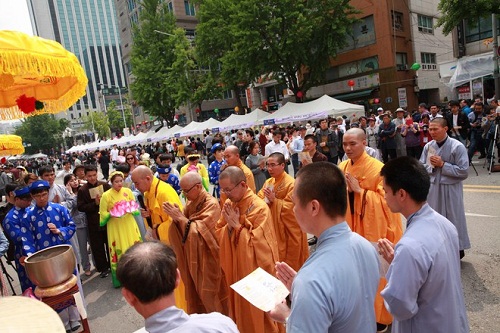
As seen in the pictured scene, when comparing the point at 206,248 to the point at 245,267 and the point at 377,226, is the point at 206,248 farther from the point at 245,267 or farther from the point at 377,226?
the point at 377,226

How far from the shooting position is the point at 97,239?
6.07m

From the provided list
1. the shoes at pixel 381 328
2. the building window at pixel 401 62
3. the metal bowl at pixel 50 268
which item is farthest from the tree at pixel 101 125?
the shoes at pixel 381 328

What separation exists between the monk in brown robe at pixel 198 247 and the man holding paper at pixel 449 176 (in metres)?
2.91

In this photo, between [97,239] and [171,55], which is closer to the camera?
[97,239]

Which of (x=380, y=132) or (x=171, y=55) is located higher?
(x=171, y=55)

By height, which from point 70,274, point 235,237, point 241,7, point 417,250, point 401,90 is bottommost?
point 70,274

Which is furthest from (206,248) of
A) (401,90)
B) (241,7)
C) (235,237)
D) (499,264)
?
(401,90)

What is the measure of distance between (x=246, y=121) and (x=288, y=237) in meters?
16.8

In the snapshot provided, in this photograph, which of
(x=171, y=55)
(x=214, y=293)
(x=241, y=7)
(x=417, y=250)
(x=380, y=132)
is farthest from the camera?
(x=171, y=55)

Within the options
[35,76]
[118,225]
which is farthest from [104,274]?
[35,76]

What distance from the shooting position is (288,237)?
416 centimetres

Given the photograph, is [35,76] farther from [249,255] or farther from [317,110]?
[317,110]

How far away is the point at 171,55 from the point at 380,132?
27.3 metres

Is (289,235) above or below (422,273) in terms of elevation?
below
